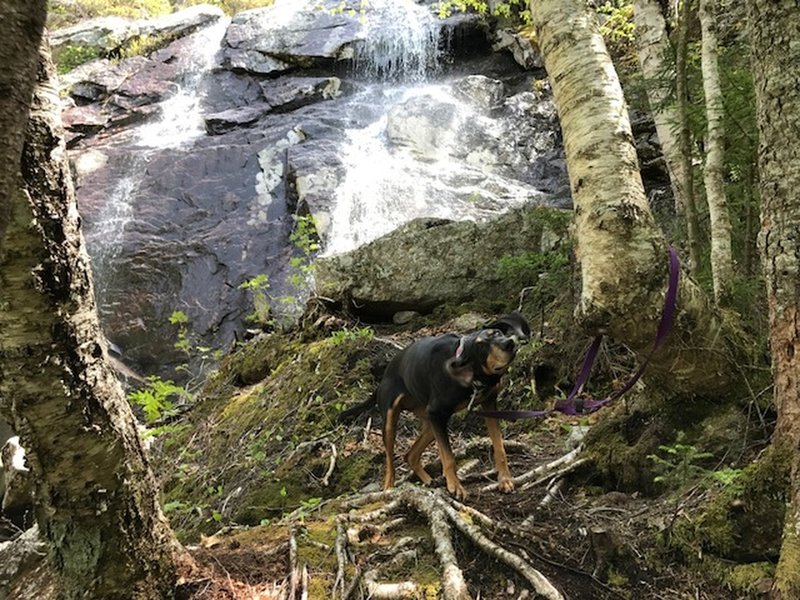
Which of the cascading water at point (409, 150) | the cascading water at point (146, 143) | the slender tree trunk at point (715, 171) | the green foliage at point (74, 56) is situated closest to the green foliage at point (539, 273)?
the slender tree trunk at point (715, 171)

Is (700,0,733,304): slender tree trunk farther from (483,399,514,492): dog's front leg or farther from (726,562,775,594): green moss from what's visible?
(726,562,775,594): green moss

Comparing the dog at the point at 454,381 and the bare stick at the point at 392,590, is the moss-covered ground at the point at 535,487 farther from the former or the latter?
the dog at the point at 454,381

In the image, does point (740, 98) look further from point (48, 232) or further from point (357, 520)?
point (48, 232)

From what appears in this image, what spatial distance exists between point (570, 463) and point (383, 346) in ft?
9.42

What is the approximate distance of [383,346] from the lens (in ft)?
20.3

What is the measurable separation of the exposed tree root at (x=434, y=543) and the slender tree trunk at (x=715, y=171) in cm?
202

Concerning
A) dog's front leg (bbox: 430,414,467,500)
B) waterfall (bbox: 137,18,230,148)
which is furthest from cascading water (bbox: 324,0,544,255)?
dog's front leg (bbox: 430,414,467,500)

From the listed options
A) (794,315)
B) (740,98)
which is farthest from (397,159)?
(794,315)

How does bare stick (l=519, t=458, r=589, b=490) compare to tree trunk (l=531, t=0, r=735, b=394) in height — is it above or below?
below

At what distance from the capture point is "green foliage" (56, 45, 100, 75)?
19.2m

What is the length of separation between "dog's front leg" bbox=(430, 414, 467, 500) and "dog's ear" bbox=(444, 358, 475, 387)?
0.26 meters

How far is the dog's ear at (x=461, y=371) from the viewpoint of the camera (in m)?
3.45

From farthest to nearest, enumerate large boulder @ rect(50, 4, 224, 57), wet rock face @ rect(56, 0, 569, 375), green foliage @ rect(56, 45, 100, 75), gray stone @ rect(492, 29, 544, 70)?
large boulder @ rect(50, 4, 224, 57)
green foliage @ rect(56, 45, 100, 75)
gray stone @ rect(492, 29, 544, 70)
wet rock face @ rect(56, 0, 569, 375)

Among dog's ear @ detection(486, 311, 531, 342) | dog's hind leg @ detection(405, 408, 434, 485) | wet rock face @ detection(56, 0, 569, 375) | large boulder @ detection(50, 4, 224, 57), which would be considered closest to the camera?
dog's ear @ detection(486, 311, 531, 342)
